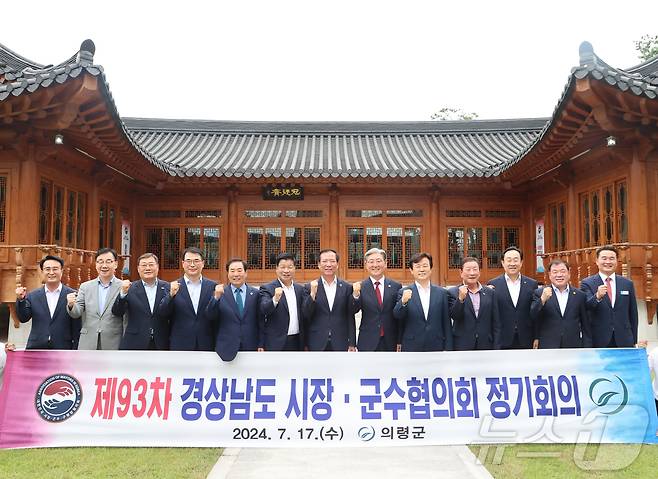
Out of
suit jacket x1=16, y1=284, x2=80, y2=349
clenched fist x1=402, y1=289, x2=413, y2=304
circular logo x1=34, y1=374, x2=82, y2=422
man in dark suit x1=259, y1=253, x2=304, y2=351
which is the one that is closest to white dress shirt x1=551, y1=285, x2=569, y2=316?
clenched fist x1=402, y1=289, x2=413, y2=304

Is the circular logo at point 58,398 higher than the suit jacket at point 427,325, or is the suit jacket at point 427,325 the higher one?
the suit jacket at point 427,325

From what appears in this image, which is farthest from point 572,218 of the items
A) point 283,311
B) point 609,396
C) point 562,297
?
point 283,311

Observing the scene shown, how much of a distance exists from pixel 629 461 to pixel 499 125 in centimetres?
1408

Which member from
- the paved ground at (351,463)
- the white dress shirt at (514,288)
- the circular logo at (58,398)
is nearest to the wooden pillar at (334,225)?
the white dress shirt at (514,288)

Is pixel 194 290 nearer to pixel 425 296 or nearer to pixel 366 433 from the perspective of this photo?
pixel 366 433

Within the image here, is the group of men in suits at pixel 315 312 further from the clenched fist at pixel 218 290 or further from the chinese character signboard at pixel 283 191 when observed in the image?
the chinese character signboard at pixel 283 191

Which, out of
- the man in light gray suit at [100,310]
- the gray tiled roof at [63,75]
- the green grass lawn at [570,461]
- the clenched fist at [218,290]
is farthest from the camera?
the gray tiled roof at [63,75]

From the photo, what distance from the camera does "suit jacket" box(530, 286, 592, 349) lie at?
5.08 meters

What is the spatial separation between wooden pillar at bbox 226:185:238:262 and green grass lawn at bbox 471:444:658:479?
9.04 m

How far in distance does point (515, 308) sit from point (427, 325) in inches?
38.7

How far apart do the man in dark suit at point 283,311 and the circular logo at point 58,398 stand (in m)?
1.65

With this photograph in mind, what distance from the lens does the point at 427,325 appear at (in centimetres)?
488

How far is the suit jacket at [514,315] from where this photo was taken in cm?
520

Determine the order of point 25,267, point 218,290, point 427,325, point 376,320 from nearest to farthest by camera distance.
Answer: point 218,290 → point 427,325 → point 376,320 → point 25,267
